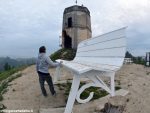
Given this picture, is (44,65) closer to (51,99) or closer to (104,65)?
(51,99)

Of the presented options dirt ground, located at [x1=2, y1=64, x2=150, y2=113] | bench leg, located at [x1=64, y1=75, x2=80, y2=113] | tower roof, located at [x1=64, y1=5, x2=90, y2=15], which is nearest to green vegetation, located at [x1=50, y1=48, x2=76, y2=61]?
tower roof, located at [x1=64, y1=5, x2=90, y2=15]

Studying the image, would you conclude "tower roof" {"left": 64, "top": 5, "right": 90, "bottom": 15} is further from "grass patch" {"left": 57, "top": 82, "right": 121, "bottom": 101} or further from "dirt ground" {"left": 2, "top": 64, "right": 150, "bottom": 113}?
"grass patch" {"left": 57, "top": 82, "right": 121, "bottom": 101}

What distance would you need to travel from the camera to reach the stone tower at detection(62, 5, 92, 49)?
23.8 m

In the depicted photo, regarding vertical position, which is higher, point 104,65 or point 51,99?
point 104,65

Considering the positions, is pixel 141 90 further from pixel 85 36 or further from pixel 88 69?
pixel 85 36

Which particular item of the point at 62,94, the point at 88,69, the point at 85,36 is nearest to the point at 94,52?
the point at 62,94

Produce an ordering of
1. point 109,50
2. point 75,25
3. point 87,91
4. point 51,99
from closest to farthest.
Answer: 1. point 109,50
2. point 51,99
3. point 87,91
4. point 75,25

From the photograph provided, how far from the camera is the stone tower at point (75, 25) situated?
2375 cm

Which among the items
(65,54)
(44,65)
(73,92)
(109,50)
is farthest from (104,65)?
(65,54)

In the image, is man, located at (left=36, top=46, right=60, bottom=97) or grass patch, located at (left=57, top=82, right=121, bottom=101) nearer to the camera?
grass patch, located at (left=57, top=82, right=121, bottom=101)

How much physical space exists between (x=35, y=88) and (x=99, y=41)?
10.2ft

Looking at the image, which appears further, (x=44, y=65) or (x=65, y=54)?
(x=65, y=54)

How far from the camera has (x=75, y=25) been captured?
2375 centimetres

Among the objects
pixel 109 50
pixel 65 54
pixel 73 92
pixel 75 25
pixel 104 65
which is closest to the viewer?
pixel 73 92
